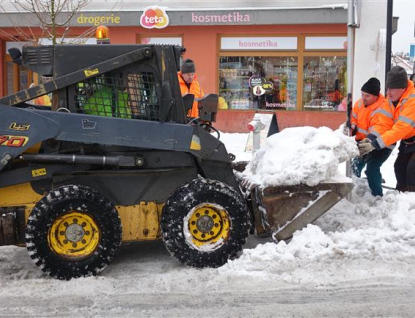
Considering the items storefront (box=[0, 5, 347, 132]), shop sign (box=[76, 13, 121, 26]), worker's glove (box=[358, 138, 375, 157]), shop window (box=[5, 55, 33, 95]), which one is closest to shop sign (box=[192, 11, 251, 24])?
storefront (box=[0, 5, 347, 132])

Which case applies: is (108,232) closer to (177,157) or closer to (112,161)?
(112,161)

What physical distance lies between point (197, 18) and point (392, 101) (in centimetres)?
926

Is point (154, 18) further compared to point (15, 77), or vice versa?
point (15, 77)

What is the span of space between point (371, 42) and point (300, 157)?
34.1 ft

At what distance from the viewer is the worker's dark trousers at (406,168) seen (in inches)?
237

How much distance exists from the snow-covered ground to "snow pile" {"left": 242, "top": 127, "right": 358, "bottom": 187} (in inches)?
20.7

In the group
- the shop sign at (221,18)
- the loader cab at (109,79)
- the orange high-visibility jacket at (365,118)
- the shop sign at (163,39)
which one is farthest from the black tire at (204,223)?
the shop sign at (163,39)

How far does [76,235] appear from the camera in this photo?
4.39 m

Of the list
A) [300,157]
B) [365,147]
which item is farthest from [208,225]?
[365,147]

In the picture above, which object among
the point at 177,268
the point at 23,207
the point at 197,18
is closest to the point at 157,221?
the point at 177,268

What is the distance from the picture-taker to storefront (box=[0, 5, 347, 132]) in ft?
47.4

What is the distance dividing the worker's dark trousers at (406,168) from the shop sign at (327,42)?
888cm

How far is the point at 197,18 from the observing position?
47.6 feet

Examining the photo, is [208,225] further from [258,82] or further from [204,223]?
[258,82]
